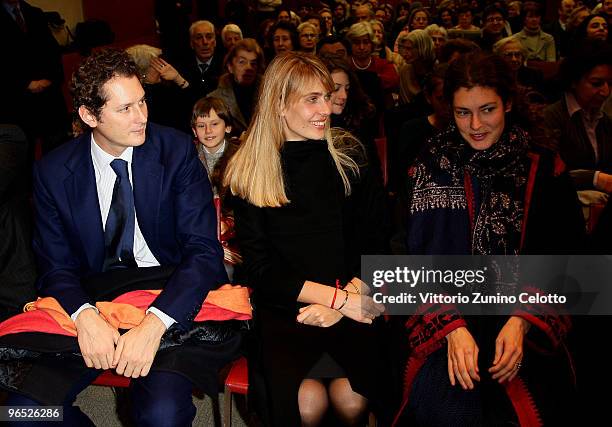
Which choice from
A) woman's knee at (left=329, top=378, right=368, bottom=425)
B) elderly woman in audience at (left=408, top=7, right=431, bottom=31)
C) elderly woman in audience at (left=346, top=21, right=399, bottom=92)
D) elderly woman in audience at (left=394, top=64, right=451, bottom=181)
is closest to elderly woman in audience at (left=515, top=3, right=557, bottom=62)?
elderly woman in audience at (left=408, top=7, right=431, bottom=31)

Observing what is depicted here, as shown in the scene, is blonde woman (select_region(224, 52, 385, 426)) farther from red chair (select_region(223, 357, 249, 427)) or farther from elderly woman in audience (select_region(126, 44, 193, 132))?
elderly woman in audience (select_region(126, 44, 193, 132))

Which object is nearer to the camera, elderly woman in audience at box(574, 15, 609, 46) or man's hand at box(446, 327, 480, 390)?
man's hand at box(446, 327, 480, 390)

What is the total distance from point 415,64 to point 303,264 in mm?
3058

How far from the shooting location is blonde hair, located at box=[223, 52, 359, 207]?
217cm

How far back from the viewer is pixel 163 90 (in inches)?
171

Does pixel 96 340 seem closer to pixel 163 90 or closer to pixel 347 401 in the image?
pixel 347 401

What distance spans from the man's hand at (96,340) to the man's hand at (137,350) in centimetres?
2

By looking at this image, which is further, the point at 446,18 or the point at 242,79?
the point at 446,18

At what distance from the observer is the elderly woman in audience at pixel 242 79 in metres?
4.33

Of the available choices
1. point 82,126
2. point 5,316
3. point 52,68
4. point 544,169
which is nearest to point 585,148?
point 544,169

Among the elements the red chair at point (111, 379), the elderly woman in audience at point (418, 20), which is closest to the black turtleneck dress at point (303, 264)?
the red chair at point (111, 379)

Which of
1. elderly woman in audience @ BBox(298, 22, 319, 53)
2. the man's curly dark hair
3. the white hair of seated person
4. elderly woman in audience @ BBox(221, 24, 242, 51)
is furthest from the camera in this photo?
elderly woman in audience @ BBox(221, 24, 242, 51)

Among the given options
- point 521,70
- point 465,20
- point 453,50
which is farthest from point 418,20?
point 453,50

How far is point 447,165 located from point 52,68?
151 inches
